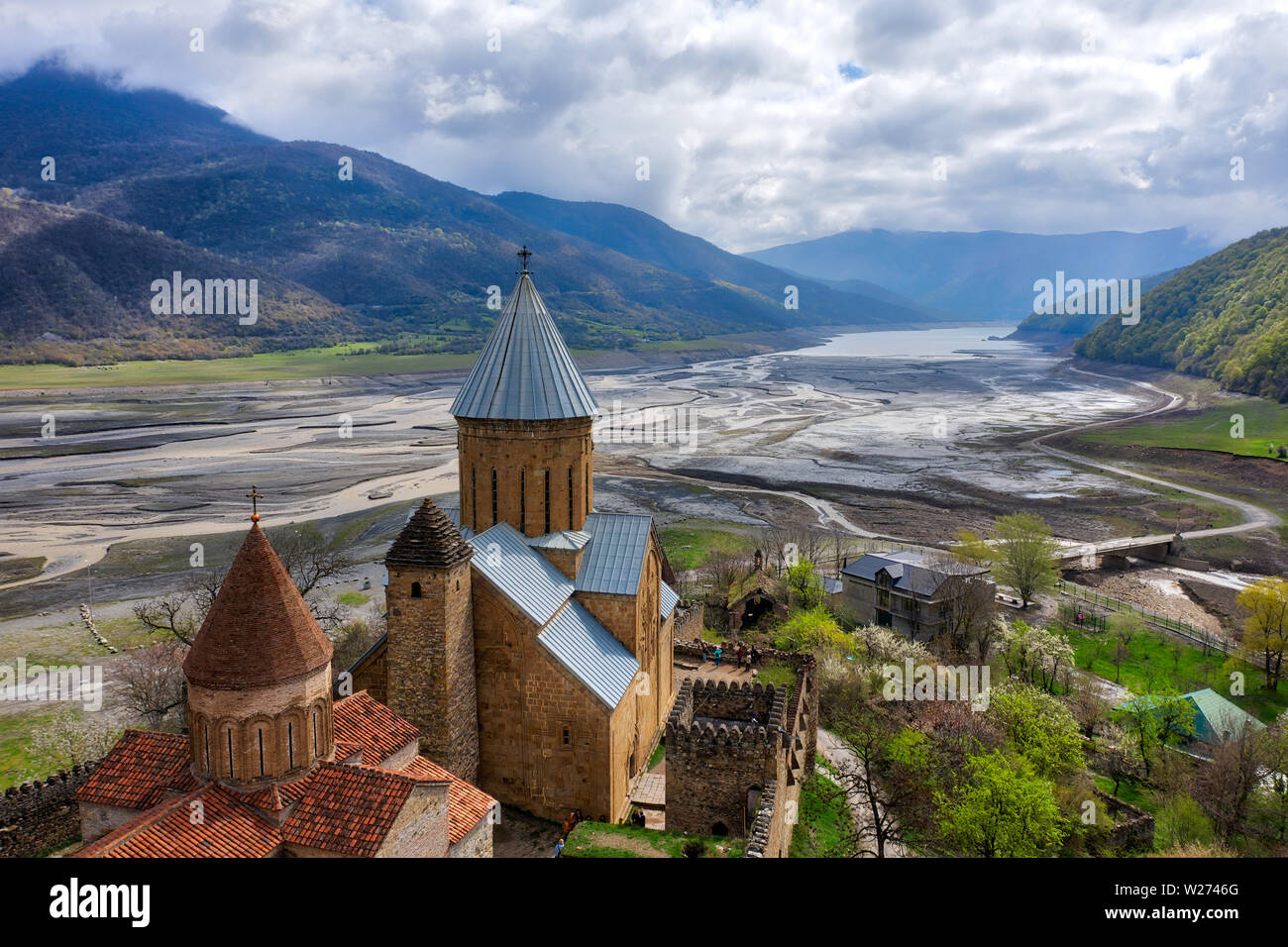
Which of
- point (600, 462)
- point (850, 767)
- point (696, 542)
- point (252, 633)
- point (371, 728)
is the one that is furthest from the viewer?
point (600, 462)

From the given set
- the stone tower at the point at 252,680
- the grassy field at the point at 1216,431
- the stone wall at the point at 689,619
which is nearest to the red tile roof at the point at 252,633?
the stone tower at the point at 252,680

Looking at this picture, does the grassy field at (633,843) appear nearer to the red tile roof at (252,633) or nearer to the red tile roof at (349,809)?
the red tile roof at (349,809)

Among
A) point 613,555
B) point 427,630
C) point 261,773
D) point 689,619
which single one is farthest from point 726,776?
point 689,619

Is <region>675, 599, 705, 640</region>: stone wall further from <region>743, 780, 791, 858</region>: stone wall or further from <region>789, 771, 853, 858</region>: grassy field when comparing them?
<region>743, 780, 791, 858</region>: stone wall

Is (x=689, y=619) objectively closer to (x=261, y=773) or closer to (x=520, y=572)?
(x=520, y=572)

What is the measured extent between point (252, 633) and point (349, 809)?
3431 millimetres

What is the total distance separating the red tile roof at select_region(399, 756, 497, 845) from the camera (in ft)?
46.4

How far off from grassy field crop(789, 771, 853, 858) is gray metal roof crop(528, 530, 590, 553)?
31.0 feet

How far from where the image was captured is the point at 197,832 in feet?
39.4

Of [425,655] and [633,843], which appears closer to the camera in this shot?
[633,843]

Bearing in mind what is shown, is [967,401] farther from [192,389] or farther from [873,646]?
[192,389]

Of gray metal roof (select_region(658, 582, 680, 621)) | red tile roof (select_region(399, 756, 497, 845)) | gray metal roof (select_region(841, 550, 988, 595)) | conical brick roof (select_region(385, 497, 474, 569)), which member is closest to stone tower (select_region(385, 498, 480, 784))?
conical brick roof (select_region(385, 497, 474, 569))

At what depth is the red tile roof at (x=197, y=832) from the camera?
11.4 meters
